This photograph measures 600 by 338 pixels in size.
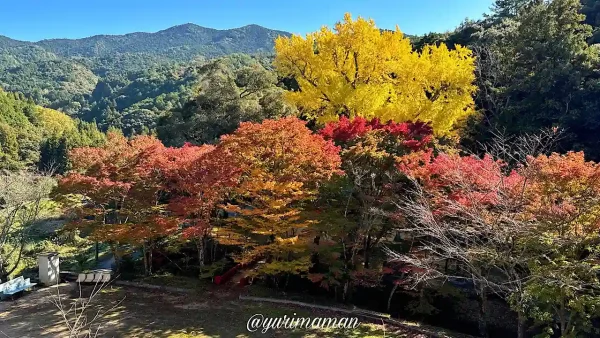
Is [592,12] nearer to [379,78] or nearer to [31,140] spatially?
[379,78]

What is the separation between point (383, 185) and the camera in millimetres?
13078

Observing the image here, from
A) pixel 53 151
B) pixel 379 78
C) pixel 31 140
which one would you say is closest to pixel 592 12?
pixel 379 78

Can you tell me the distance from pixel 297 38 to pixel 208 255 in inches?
481

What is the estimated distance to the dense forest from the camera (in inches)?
377

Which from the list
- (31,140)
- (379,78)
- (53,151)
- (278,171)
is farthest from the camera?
(31,140)

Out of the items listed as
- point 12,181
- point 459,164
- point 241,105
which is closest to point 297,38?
point 241,105

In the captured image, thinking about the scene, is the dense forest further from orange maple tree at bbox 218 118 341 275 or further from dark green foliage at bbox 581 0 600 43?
dark green foliage at bbox 581 0 600 43

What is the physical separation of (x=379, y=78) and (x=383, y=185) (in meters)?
9.58

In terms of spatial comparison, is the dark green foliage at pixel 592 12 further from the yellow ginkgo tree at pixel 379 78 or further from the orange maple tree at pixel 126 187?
the orange maple tree at pixel 126 187

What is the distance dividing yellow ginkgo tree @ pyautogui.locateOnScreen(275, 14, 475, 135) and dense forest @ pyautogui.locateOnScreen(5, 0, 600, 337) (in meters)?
0.07

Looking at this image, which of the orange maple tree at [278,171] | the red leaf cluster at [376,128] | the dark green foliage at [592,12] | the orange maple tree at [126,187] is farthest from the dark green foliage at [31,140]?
the dark green foliage at [592,12]

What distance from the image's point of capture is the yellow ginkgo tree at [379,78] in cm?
2041

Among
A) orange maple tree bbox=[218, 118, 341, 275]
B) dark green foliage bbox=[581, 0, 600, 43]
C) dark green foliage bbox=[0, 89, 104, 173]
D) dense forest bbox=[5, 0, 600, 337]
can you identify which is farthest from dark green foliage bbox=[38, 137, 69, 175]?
dark green foliage bbox=[581, 0, 600, 43]

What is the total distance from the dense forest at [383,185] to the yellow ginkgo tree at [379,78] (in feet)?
0.24
